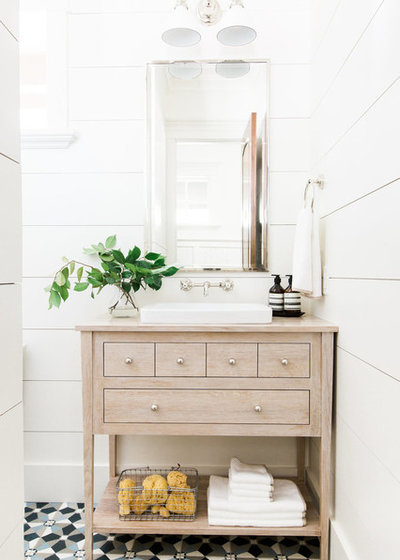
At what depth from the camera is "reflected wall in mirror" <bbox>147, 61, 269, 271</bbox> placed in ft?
6.79

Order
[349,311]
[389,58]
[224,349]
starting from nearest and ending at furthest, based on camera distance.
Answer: [389,58], [349,311], [224,349]

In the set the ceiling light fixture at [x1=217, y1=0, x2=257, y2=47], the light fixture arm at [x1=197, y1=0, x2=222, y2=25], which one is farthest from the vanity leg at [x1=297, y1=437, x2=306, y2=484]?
the light fixture arm at [x1=197, y1=0, x2=222, y2=25]

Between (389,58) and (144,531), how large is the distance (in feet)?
5.80

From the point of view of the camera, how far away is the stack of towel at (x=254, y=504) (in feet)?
5.25

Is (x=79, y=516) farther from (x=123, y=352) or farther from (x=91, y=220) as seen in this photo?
(x=91, y=220)

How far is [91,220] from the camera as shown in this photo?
211 centimetres

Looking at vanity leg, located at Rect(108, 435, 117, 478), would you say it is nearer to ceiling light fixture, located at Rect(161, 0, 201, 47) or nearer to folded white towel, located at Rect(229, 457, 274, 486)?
folded white towel, located at Rect(229, 457, 274, 486)

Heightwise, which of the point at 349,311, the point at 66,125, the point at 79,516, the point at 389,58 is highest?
the point at 66,125

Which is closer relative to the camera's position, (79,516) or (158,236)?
(79,516)

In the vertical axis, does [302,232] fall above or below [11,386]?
above

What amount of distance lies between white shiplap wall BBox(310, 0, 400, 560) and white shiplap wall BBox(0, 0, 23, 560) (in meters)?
0.88

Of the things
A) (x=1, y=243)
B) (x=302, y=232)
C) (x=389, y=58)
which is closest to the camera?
(x=1, y=243)

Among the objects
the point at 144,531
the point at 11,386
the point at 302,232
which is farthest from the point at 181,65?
the point at 144,531

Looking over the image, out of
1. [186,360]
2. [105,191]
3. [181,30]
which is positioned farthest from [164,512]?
[181,30]
